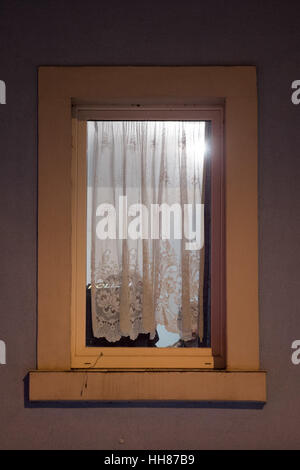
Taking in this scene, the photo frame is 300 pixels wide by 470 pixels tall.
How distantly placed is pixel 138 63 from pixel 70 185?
30.4 inches

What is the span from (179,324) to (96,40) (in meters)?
1.66

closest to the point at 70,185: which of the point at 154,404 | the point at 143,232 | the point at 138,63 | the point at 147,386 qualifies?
the point at 143,232

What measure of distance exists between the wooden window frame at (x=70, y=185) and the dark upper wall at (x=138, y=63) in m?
0.06

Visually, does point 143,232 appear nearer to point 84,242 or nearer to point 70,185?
point 84,242

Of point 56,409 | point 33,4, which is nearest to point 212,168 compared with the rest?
point 33,4

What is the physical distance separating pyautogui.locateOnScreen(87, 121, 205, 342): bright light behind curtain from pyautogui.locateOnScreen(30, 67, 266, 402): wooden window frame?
6.7 inches

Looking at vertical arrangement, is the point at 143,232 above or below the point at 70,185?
below

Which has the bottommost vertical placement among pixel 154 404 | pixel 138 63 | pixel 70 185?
pixel 154 404

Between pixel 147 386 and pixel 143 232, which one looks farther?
pixel 143 232

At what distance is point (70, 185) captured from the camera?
2.30 meters

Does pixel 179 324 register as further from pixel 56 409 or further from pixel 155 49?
pixel 155 49

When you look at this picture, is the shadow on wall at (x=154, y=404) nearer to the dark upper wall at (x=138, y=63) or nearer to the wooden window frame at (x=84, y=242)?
the dark upper wall at (x=138, y=63)

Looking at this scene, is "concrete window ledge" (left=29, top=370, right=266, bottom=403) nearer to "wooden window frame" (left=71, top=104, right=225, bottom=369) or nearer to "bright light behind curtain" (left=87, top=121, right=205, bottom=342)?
"wooden window frame" (left=71, top=104, right=225, bottom=369)

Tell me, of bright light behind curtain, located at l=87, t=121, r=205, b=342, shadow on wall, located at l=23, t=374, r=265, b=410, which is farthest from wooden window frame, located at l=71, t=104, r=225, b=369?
shadow on wall, located at l=23, t=374, r=265, b=410
